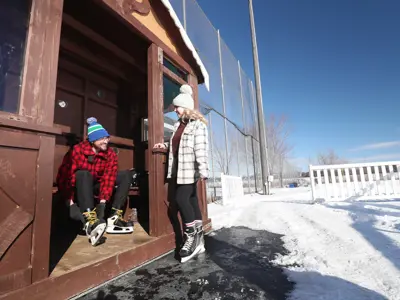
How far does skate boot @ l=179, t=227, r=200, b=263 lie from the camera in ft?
6.23

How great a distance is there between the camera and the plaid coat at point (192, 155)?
2.03 metres

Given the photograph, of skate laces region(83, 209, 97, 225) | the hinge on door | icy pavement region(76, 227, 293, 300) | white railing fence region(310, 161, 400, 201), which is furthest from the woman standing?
white railing fence region(310, 161, 400, 201)

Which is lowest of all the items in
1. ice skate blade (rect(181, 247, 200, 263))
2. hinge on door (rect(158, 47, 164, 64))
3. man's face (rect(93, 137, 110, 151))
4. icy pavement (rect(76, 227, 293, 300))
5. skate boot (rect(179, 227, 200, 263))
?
icy pavement (rect(76, 227, 293, 300))

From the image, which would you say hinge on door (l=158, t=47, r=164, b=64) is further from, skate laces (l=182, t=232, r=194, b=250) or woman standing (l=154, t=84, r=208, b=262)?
skate laces (l=182, t=232, r=194, b=250)

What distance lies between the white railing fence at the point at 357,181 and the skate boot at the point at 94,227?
5.04m

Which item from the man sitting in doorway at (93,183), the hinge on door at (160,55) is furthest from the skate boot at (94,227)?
the hinge on door at (160,55)

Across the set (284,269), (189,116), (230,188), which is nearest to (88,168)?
(189,116)

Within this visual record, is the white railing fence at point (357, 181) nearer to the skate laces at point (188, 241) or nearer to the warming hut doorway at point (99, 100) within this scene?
the warming hut doorway at point (99, 100)

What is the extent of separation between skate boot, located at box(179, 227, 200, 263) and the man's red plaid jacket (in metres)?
0.84

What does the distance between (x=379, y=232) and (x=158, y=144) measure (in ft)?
7.81

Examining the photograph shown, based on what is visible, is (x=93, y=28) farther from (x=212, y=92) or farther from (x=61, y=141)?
(x=212, y=92)

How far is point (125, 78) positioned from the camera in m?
3.88

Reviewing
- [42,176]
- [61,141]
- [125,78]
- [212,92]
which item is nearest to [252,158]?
[212,92]

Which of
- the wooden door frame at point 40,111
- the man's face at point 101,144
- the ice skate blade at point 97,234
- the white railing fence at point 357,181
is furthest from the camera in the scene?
the white railing fence at point 357,181
